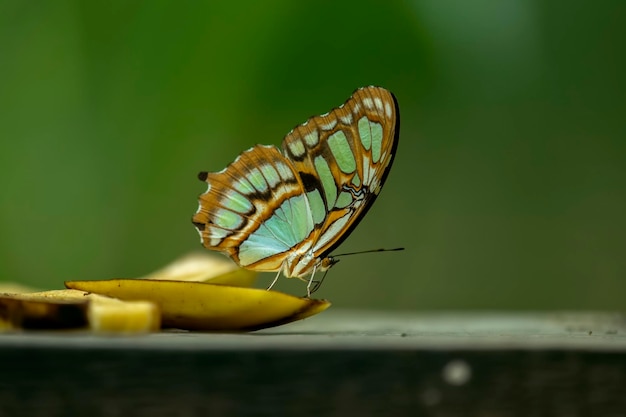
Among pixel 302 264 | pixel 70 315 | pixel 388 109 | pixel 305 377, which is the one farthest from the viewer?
pixel 302 264

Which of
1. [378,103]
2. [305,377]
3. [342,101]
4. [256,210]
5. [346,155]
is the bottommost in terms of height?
[305,377]

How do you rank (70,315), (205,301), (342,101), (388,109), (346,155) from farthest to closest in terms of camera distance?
(342,101)
(346,155)
(388,109)
(205,301)
(70,315)

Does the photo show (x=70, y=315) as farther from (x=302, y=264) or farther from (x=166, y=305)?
(x=302, y=264)

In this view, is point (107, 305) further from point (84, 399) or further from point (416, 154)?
point (416, 154)

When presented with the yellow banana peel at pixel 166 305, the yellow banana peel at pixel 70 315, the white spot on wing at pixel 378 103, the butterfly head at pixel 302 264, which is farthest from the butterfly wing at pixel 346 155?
the yellow banana peel at pixel 70 315

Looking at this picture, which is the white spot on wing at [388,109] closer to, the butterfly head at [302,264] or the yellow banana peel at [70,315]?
the butterfly head at [302,264]

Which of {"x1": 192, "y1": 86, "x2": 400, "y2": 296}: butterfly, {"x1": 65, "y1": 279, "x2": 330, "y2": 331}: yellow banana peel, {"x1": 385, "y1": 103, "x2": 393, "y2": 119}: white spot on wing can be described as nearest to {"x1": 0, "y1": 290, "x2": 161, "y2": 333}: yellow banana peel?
{"x1": 65, "y1": 279, "x2": 330, "y2": 331}: yellow banana peel

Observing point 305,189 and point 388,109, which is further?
point 305,189

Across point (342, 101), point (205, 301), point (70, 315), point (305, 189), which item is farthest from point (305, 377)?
point (342, 101)
